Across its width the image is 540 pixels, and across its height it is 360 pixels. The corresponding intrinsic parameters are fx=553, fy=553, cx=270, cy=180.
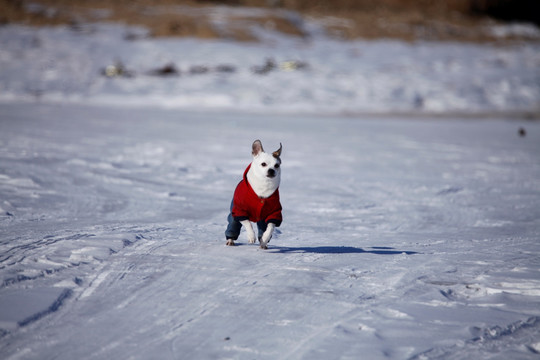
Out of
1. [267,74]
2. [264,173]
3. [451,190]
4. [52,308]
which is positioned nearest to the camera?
[52,308]

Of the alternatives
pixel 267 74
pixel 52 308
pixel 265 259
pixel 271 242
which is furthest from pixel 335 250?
pixel 267 74

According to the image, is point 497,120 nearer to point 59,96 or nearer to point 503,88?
point 503,88

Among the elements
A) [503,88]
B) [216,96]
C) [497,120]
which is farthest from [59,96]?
[503,88]

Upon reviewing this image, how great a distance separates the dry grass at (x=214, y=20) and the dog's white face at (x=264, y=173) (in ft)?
89.4

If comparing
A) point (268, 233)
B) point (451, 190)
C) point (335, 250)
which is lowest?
point (451, 190)

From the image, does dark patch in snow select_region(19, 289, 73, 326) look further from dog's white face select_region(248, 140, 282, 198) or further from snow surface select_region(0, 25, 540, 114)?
snow surface select_region(0, 25, 540, 114)

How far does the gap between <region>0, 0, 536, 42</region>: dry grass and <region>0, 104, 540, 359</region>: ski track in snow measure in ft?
72.7

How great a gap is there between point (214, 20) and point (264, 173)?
30711 mm

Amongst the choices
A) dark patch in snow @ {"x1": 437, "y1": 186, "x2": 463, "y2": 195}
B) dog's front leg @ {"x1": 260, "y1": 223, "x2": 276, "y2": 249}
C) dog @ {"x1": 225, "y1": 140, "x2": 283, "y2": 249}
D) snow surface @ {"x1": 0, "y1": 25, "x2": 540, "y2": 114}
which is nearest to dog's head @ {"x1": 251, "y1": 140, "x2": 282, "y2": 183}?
dog @ {"x1": 225, "y1": 140, "x2": 283, "y2": 249}

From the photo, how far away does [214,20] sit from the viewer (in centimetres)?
3359

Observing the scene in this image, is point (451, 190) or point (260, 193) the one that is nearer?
point (260, 193)

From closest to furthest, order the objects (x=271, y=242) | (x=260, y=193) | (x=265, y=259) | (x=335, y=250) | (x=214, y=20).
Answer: (x=260, y=193) < (x=265, y=259) < (x=335, y=250) < (x=271, y=242) < (x=214, y=20)

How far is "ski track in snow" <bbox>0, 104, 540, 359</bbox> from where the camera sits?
3.36m

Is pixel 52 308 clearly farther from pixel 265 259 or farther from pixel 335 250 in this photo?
pixel 335 250
